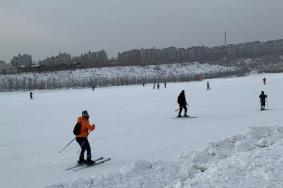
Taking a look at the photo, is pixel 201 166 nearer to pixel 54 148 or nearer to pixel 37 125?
pixel 54 148

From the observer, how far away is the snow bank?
21.4 ft

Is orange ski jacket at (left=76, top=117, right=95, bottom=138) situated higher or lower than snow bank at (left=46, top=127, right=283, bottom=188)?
higher

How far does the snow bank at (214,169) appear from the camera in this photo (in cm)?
Result: 651

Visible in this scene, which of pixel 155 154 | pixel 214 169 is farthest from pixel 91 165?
pixel 214 169

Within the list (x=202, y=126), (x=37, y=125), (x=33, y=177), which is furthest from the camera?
(x=37, y=125)

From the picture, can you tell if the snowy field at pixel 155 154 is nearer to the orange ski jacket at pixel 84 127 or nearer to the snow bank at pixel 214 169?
the snow bank at pixel 214 169

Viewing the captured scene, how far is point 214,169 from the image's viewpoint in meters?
7.01

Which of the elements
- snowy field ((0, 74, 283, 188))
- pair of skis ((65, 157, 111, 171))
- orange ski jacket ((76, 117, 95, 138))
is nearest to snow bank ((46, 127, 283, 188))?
snowy field ((0, 74, 283, 188))

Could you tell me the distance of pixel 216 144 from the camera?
32.5 feet

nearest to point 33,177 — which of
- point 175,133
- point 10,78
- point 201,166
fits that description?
point 201,166

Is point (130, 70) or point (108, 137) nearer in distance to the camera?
point (108, 137)

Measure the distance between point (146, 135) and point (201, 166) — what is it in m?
7.53

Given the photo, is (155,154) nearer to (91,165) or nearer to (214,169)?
(91,165)

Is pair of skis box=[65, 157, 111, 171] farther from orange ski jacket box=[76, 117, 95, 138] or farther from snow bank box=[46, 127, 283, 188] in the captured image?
snow bank box=[46, 127, 283, 188]
